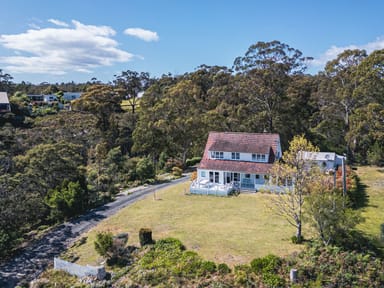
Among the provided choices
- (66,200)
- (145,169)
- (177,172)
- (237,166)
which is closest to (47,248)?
(66,200)

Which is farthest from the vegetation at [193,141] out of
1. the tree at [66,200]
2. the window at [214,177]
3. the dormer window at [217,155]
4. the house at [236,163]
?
the dormer window at [217,155]

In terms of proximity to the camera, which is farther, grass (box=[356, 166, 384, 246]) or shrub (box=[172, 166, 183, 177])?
shrub (box=[172, 166, 183, 177])

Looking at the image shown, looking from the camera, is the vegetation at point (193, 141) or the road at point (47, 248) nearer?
the road at point (47, 248)

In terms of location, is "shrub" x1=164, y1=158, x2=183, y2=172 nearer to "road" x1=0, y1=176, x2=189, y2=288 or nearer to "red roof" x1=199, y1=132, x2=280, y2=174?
"red roof" x1=199, y1=132, x2=280, y2=174

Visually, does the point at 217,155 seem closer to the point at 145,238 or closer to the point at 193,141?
the point at 193,141

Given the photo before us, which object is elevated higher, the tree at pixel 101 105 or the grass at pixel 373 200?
the tree at pixel 101 105

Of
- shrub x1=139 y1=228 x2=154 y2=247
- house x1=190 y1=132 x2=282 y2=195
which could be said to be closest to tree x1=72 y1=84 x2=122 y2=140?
house x1=190 y1=132 x2=282 y2=195

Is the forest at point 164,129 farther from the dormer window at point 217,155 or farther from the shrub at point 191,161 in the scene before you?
the dormer window at point 217,155
